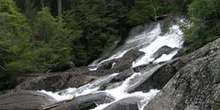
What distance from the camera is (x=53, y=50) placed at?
31234mm

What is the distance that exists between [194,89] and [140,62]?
15785mm

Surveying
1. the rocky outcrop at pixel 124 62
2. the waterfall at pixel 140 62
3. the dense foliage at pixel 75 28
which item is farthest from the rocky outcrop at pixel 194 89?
the rocky outcrop at pixel 124 62

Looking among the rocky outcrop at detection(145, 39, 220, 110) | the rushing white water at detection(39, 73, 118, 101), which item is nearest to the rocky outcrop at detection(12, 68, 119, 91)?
the rushing white water at detection(39, 73, 118, 101)

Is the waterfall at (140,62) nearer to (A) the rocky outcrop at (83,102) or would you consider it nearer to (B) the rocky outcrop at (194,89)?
(A) the rocky outcrop at (83,102)

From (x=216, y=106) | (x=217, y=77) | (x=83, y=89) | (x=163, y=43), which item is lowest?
(x=163, y=43)

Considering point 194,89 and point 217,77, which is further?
point 194,89

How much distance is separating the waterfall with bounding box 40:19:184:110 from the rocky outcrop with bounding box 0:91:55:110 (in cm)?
94

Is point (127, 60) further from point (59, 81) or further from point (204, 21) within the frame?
point (204, 21)

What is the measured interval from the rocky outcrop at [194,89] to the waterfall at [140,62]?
100 inches

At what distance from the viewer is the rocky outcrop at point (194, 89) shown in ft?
29.4

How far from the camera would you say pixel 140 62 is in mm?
25375

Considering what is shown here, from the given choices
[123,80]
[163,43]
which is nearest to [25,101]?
[123,80]

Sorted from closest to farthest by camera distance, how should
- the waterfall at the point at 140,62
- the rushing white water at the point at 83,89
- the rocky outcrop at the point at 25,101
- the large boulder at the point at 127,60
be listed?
the waterfall at the point at 140,62 < the rocky outcrop at the point at 25,101 < the rushing white water at the point at 83,89 < the large boulder at the point at 127,60

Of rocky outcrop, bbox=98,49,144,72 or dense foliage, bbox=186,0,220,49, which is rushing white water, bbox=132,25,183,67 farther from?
dense foliage, bbox=186,0,220,49
